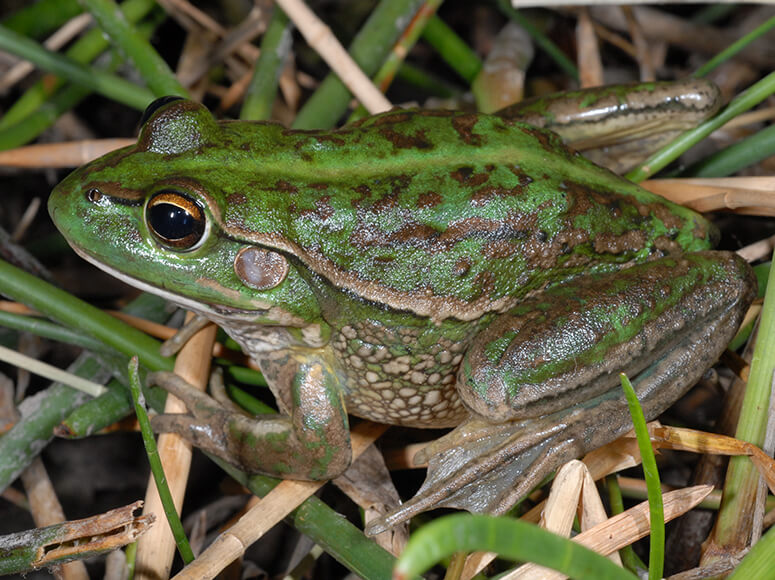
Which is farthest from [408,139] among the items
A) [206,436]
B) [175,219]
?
[206,436]

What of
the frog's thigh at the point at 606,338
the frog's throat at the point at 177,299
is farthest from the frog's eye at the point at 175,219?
the frog's thigh at the point at 606,338

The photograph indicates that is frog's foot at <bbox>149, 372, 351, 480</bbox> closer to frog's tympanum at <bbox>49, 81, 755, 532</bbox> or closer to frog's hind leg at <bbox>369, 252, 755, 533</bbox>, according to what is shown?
frog's tympanum at <bbox>49, 81, 755, 532</bbox>

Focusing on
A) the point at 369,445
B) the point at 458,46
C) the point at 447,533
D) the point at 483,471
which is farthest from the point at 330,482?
the point at 458,46

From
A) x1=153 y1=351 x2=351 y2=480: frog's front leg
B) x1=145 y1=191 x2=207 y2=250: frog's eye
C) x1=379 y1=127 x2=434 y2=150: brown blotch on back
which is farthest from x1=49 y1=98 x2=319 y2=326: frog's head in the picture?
x1=379 y1=127 x2=434 y2=150: brown blotch on back

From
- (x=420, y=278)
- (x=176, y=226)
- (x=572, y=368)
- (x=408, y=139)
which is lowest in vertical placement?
(x=572, y=368)

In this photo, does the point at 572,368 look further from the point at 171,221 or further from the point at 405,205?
the point at 171,221

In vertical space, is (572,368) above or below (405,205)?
below

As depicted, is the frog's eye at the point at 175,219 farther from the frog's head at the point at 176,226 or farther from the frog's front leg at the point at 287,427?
the frog's front leg at the point at 287,427

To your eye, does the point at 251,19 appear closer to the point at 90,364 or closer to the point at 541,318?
A: the point at 90,364

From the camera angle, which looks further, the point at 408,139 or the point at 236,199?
the point at 408,139
